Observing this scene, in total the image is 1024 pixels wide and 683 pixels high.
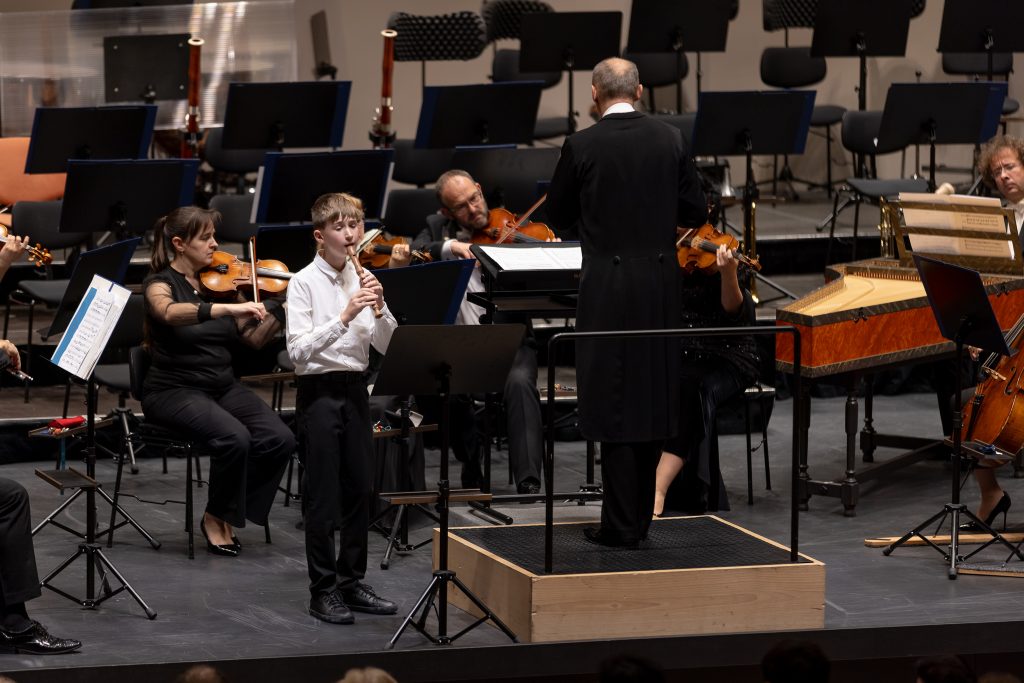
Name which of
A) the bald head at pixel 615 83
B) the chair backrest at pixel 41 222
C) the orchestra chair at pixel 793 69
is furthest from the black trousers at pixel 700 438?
the orchestra chair at pixel 793 69

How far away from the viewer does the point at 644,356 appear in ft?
15.0

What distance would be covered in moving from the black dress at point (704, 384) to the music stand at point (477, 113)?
1981 millimetres

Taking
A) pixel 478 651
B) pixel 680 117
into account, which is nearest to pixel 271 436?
pixel 478 651

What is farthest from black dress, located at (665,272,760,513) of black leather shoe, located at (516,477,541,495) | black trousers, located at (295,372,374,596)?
black trousers, located at (295,372,374,596)

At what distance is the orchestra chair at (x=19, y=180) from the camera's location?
7.40 meters

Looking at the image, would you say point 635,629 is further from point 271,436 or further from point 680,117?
point 680,117

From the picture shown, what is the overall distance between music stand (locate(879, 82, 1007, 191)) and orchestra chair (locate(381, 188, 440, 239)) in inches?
93.2

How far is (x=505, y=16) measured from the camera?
30.7ft

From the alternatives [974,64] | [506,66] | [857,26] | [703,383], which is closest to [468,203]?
[703,383]

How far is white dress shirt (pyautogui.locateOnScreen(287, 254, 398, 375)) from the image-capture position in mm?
4598

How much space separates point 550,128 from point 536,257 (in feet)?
14.8

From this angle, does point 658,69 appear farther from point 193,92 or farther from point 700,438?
point 700,438

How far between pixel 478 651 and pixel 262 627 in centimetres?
71

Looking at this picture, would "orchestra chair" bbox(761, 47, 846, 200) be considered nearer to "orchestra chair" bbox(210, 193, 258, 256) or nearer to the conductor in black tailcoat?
"orchestra chair" bbox(210, 193, 258, 256)
